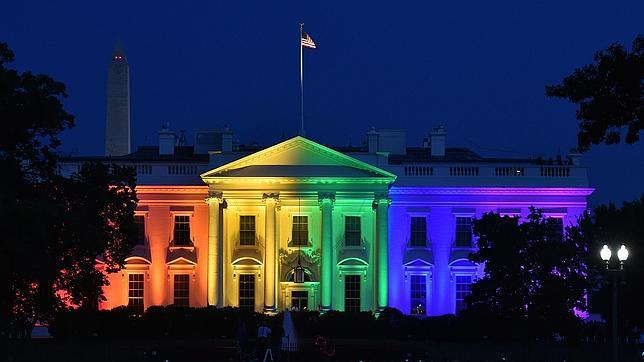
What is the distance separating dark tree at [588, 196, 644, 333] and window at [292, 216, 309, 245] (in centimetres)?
1571

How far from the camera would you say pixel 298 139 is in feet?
245

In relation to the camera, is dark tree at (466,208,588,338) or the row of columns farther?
the row of columns

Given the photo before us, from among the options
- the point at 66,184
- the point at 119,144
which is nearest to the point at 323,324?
the point at 66,184

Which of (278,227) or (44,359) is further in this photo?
(278,227)

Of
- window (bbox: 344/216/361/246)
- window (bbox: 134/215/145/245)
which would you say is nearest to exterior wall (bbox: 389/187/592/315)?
window (bbox: 344/216/361/246)

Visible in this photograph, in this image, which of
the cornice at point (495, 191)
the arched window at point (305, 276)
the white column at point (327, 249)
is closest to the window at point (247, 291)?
the arched window at point (305, 276)

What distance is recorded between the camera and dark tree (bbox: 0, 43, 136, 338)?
142ft

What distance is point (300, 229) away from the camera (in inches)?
2995

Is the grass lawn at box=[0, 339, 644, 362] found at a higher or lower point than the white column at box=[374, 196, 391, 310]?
lower

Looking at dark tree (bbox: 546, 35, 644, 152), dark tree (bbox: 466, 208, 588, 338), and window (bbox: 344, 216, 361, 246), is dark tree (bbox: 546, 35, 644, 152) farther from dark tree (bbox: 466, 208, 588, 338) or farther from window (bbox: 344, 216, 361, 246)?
window (bbox: 344, 216, 361, 246)

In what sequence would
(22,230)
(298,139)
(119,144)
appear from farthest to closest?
1. (119,144)
2. (298,139)
3. (22,230)

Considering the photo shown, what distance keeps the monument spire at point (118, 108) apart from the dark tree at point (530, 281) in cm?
5687

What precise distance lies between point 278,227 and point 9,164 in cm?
2999

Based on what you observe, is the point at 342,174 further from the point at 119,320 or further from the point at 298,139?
the point at 119,320
